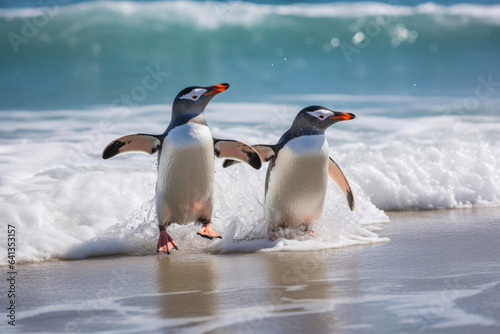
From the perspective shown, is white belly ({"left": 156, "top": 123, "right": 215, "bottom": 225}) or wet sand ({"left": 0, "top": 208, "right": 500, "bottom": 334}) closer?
wet sand ({"left": 0, "top": 208, "right": 500, "bottom": 334})

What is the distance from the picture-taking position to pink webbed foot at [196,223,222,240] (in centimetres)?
481

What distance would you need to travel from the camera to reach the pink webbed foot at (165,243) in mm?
4668

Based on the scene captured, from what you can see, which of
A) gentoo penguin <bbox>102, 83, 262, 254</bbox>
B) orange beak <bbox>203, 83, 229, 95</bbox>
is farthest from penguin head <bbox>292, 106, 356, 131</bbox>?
orange beak <bbox>203, 83, 229, 95</bbox>

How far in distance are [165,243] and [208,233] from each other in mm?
302

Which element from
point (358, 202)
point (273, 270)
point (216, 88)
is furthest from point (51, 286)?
point (358, 202)

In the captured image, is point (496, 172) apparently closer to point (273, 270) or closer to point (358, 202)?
point (358, 202)

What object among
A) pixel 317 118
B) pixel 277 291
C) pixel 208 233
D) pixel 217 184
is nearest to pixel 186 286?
pixel 277 291

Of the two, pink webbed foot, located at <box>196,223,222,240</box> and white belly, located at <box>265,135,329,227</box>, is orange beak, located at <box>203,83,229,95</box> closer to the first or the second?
white belly, located at <box>265,135,329,227</box>

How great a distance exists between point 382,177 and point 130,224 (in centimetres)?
320

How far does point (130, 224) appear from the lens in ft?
17.9

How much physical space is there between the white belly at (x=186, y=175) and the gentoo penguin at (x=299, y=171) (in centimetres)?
40

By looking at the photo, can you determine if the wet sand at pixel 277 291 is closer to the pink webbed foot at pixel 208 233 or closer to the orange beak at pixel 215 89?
the pink webbed foot at pixel 208 233

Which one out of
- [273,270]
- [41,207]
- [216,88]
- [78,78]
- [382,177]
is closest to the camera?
[273,270]

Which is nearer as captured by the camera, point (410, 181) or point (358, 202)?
point (358, 202)
